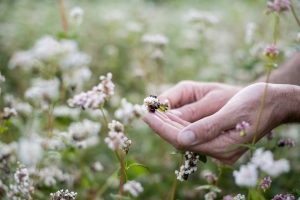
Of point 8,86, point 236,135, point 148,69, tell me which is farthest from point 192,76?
→ point 236,135

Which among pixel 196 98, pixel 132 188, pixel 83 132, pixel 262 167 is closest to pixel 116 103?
pixel 196 98

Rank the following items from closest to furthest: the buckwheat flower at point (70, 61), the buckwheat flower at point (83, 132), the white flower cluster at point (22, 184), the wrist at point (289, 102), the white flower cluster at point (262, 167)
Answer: the white flower cluster at point (262, 167), the buckwheat flower at point (70, 61), the white flower cluster at point (22, 184), the wrist at point (289, 102), the buckwheat flower at point (83, 132)

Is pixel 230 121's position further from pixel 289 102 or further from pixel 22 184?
pixel 22 184

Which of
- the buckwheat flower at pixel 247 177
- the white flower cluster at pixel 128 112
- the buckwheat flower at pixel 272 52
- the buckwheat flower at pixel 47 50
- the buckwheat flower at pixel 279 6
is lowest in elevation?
the buckwheat flower at pixel 247 177

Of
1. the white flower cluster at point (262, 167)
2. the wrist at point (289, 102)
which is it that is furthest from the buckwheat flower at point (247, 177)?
the wrist at point (289, 102)

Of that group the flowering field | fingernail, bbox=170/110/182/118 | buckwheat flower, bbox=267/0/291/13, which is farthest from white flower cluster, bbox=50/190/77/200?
buckwheat flower, bbox=267/0/291/13

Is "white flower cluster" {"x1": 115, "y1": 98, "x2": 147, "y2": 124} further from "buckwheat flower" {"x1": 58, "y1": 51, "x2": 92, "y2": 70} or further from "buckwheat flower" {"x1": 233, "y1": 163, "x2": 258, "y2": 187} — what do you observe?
"buckwheat flower" {"x1": 233, "y1": 163, "x2": 258, "y2": 187}

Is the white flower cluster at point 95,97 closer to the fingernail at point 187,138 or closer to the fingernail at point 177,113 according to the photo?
the fingernail at point 187,138
